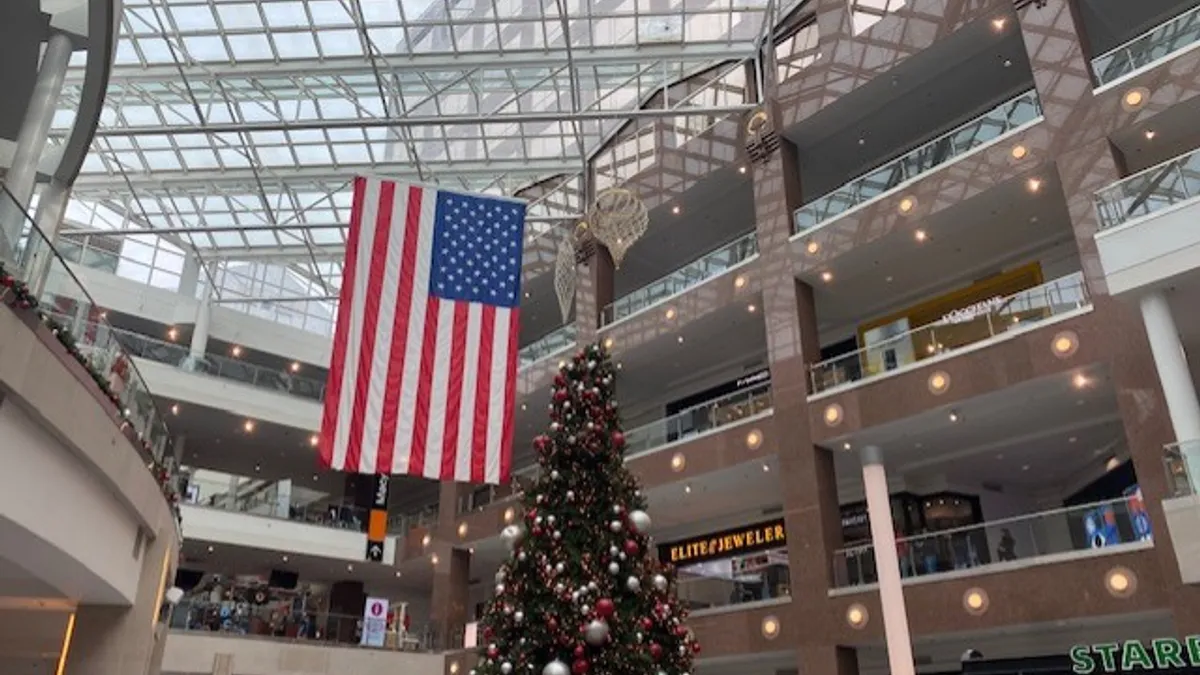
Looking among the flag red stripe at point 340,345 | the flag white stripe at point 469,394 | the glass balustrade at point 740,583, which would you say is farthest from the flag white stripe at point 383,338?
the glass balustrade at point 740,583

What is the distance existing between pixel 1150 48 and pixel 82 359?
1869cm

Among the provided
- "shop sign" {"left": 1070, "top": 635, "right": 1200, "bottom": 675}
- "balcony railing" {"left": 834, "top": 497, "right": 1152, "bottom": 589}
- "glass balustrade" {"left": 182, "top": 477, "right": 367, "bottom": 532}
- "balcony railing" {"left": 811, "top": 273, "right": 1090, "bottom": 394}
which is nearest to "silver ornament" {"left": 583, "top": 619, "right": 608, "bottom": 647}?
"shop sign" {"left": 1070, "top": 635, "right": 1200, "bottom": 675}

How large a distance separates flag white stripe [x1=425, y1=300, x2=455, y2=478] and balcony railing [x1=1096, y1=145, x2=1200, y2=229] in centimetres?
1155

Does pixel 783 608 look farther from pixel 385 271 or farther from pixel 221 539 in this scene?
pixel 221 539

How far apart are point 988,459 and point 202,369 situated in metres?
26.1

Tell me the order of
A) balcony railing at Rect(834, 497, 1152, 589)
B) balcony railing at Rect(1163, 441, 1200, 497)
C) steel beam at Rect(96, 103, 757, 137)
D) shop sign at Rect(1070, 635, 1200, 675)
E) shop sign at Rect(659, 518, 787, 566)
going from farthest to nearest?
1. shop sign at Rect(659, 518, 787, 566)
2. steel beam at Rect(96, 103, 757, 137)
3. balcony railing at Rect(834, 497, 1152, 589)
4. balcony railing at Rect(1163, 441, 1200, 497)
5. shop sign at Rect(1070, 635, 1200, 675)

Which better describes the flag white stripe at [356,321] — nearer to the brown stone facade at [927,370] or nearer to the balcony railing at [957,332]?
the brown stone facade at [927,370]

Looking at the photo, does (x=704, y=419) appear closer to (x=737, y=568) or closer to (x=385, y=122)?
(x=737, y=568)

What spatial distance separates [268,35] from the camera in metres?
28.1

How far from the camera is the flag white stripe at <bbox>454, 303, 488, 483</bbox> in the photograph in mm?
14641

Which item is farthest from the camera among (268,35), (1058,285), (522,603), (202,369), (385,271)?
(202,369)

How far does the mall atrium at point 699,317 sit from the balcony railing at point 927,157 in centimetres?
8

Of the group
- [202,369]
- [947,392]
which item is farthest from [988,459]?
[202,369]

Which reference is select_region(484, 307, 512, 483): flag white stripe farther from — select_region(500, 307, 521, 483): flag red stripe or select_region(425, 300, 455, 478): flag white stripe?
select_region(425, 300, 455, 478): flag white stripe
